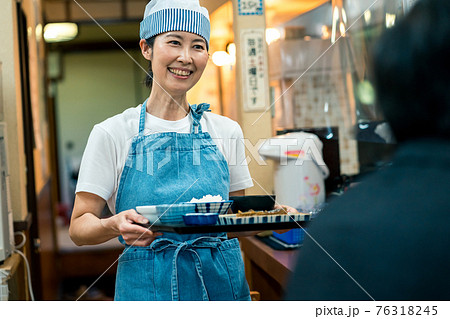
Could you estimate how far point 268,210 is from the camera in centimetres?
118

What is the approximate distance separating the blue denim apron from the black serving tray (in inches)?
4.8

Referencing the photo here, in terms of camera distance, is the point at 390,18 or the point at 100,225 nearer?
the point at 100,225

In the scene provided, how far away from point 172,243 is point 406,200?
2.28 feet

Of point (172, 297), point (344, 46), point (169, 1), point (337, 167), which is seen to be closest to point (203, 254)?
point (172, 297)

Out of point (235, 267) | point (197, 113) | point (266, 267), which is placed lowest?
point (266, 267)

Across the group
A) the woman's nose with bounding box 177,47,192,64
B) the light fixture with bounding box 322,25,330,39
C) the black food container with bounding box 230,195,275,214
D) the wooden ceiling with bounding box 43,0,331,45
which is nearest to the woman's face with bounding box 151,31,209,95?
the woman's nose with bounding box 177,47,192,64

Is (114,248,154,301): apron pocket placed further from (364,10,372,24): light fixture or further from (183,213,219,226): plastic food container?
Result: (364,10,372,24): light fixture

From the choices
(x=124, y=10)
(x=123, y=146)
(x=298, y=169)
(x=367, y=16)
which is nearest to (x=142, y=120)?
(x=123, y=146)

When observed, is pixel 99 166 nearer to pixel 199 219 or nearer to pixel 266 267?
pixel 199 219

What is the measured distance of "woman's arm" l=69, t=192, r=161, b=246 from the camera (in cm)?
100

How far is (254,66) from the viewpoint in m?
1.80

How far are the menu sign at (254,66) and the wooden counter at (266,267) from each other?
1.43ft

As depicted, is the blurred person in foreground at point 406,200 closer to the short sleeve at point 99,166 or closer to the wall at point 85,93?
the short sleeve at point 99,166
